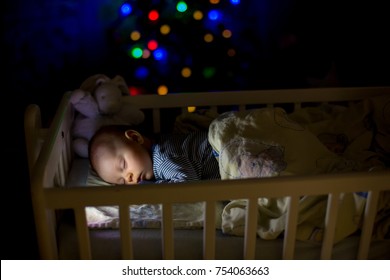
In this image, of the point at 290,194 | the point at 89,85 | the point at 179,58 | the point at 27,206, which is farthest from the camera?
the point at 179,58

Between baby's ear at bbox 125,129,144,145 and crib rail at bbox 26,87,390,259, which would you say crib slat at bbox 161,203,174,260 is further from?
baby's ear at bbox 125,129,144,145

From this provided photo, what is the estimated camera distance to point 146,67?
6.98 feet

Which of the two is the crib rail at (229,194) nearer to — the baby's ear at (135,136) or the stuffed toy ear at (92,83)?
the baby's ear at (135,136)

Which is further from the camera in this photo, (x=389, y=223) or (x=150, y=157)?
(x=150, y=157)

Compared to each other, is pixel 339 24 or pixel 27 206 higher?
pixel 339 24

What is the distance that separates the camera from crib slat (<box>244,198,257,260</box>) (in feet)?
3.72

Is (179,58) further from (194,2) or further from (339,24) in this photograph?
(339,24)

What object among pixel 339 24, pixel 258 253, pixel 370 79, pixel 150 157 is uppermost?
pixel 339 24

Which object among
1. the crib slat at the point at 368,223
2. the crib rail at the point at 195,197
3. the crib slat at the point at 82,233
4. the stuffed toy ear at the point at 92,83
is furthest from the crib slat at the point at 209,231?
the stuffed toy ear at the point at 92,83

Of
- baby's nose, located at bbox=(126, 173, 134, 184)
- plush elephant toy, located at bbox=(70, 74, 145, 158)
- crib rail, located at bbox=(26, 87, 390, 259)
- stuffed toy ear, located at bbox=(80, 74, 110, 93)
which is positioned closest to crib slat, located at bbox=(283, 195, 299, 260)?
crib rail, located at bbox=(26, 87, 390, 259)

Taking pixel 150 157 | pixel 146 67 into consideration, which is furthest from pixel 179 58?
pixel 150 157

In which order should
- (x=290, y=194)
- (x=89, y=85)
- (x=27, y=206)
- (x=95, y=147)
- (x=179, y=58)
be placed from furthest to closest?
(x=179, y=58)
(x=27, y=206)
(x=89, y=85)
(x=95, y=147)
(x=290, y=194)

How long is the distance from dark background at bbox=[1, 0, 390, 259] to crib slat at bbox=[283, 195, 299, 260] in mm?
1122

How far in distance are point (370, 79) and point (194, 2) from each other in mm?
868
